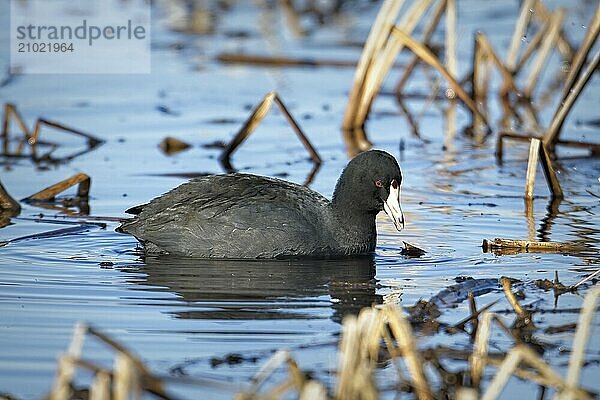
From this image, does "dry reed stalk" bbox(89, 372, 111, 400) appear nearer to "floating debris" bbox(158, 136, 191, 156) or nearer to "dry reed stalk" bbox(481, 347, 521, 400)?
"dry reed stalk" bbox(481, 347, 521, 400)

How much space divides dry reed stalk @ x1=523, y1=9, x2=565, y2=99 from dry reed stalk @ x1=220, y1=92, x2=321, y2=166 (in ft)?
10.4

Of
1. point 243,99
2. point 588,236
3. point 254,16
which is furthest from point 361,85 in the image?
point 254,16

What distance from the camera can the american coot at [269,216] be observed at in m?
6.86

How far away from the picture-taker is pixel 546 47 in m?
11.6

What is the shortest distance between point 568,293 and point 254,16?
11413mm

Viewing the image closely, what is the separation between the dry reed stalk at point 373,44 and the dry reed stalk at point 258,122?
36.5 inches

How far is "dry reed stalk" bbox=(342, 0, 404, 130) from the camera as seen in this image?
32.0 feet

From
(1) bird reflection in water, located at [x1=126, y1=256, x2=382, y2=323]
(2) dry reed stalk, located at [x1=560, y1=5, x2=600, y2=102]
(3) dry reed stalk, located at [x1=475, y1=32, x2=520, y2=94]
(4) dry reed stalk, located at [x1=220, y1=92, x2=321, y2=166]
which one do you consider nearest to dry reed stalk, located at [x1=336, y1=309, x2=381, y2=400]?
(1) bird reflection in water, located at [x1=126, y1=256, x2=382, y2=323]

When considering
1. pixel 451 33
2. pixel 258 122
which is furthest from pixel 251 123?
pixel 451 33

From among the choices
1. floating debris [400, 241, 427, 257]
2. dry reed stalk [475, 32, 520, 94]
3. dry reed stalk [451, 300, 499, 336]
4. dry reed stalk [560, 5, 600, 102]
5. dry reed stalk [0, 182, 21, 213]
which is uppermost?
dry reed stalk [475, 32, 520, 94]

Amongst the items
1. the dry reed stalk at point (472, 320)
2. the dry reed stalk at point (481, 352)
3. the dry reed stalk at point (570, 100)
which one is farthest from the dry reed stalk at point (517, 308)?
the dry reed stalk at point (570, 100)

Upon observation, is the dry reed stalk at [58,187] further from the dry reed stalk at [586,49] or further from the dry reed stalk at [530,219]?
the dry reed stalk at [586,49]

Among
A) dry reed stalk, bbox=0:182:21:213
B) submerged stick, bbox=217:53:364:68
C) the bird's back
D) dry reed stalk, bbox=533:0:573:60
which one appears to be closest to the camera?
the bird's back

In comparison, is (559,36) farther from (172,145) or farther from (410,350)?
(410,350)
